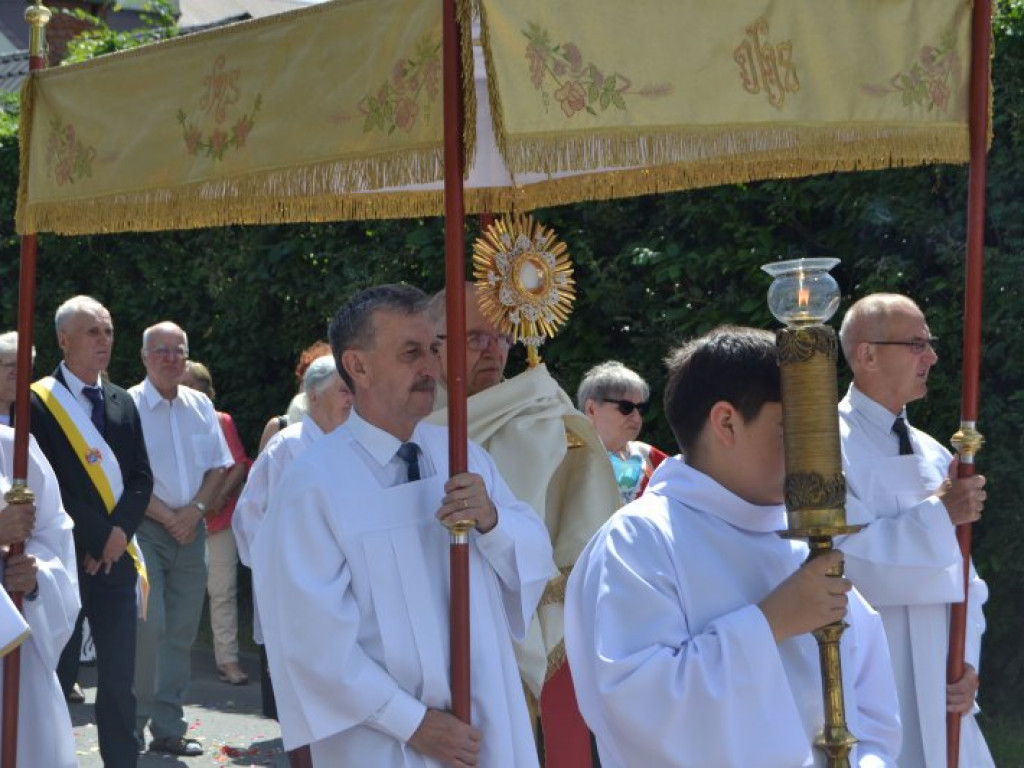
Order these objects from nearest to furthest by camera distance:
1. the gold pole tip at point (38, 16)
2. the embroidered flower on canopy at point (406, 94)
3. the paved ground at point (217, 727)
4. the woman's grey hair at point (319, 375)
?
the embroidered flower on canopy at point (406, 94) → the gold pole tip at point (38, 16) → the woman's grey hair at point (319, 375) → the paved ground at point (217, 727)

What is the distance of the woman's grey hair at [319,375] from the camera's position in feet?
21.9

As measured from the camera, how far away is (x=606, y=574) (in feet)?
9.46

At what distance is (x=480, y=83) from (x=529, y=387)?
1.00 m

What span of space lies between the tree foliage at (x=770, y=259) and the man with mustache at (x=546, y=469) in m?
2.56

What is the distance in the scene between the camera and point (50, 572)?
5.24 meters

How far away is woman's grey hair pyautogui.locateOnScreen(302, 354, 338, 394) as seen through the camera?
21.9 feet

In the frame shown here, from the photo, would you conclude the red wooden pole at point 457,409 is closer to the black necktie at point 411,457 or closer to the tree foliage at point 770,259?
the black necktie at point 411,457

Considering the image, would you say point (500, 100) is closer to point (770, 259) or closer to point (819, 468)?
point (819, 468)

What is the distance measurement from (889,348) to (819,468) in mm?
2369

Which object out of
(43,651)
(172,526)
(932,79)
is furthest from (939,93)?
(172,526)

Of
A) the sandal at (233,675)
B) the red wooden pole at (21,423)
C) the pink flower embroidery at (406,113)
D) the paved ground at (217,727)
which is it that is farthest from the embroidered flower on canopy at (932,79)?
the sandal at (233,675)

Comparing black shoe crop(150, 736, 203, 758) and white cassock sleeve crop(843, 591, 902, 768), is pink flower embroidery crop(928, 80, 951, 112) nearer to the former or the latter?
white cassock sleeve crop(843, 591, 902, 768)

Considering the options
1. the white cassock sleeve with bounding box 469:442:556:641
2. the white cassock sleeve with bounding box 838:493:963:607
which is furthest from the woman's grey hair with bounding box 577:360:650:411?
the white cassock sleeve with bounding box 469:442:556:641

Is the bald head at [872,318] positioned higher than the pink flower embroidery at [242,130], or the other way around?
the pink flower embroidery at [242,130]
